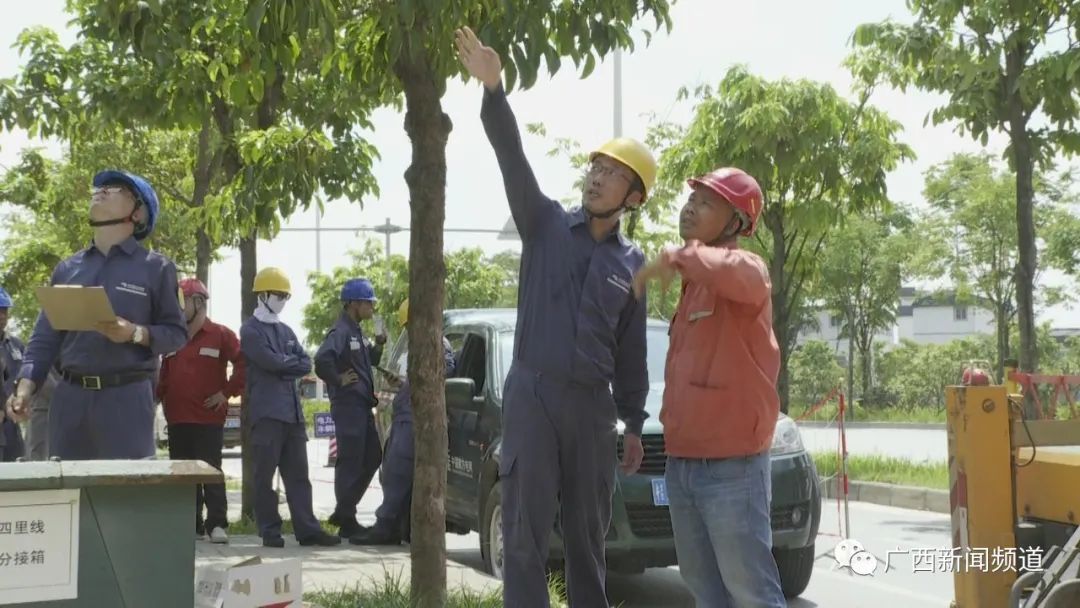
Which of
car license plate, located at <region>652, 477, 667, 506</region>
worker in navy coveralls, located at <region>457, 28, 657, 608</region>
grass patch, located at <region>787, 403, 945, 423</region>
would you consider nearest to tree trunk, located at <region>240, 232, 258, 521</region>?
car license plate, located at <region>652, 477, 667, 506</region>

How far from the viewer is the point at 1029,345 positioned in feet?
42.7

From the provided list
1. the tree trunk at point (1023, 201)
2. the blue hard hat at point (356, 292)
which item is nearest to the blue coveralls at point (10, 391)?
the blue hard hat at point (356, 292)

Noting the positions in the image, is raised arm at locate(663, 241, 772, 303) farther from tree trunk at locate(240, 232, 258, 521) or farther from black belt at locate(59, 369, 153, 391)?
tree trunk at locate(240, 232, 258, 521)

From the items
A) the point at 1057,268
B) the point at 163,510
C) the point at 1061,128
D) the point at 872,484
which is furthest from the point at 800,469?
the point at 1057,268

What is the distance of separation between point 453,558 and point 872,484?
20.8ft

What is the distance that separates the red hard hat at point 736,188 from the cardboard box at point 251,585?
233 cm

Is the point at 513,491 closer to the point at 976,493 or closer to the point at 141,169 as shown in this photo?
the point at 976,493

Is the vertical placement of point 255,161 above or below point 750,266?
above

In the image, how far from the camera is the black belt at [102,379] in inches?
235

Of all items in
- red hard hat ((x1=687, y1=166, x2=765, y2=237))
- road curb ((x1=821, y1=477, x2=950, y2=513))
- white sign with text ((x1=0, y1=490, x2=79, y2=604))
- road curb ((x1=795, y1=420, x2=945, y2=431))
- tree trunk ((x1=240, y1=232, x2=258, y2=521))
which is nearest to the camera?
white sign with text ((x1=0, y1=490, x2=79, y2=604))

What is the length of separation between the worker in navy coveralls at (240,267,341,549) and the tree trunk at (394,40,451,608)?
12.5ft

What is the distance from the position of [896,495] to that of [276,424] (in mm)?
7352

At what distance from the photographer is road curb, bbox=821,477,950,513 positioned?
14.3m

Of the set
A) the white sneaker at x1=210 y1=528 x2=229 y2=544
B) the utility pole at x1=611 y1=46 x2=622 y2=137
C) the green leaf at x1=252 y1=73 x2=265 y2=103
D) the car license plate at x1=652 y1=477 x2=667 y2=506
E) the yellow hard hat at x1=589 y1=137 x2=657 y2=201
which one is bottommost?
the white sneaker at x1=210 y1=528 x2=229 y2=544
